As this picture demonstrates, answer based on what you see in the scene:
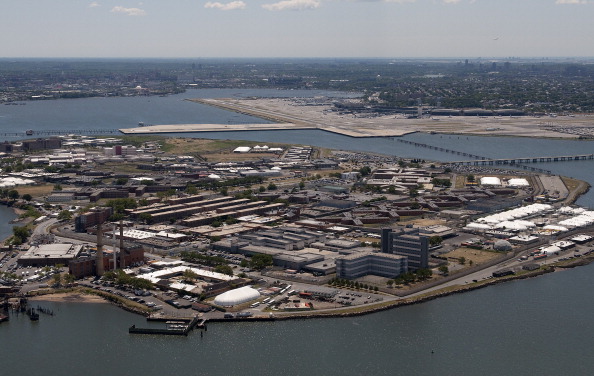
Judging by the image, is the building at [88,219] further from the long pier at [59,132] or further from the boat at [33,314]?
the long pier at [59,132]

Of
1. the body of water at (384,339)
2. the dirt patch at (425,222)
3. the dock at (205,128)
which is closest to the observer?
the body of water at (384,339)

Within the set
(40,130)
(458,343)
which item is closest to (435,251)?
(458,343)

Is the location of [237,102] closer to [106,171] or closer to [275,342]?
[106,171]

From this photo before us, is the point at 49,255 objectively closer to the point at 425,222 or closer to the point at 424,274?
the point at 424,274

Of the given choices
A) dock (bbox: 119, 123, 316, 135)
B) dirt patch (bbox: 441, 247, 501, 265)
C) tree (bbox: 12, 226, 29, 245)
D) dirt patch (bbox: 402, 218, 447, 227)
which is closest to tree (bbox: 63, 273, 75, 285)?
tree (bbox: 12, 226, 29, 245)

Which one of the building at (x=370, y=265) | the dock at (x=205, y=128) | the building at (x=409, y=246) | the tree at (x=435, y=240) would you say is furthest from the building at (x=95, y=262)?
the dock at (x=205, y=128)

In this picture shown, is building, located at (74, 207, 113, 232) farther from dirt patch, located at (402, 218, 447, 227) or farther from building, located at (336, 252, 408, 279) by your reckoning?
dirt patch, located at (402, 218, 447, 227)

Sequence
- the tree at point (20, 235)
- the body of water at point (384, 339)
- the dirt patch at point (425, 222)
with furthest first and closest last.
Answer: the dirt patch at point (425, 222) < the tree at point (20, 235) < the body of water at point (384, 339)
